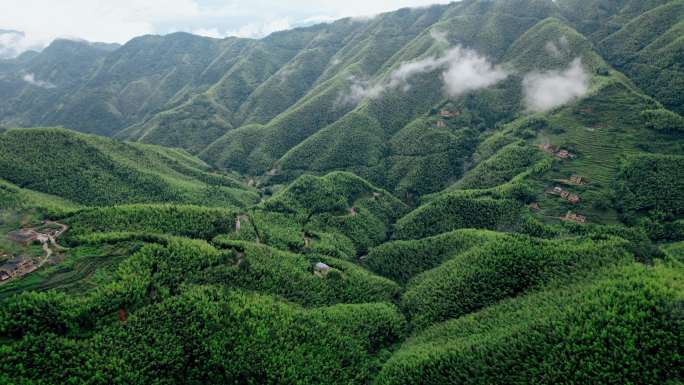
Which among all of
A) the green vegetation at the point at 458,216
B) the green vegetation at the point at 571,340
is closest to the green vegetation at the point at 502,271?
the green vegetation at the point at 571,340

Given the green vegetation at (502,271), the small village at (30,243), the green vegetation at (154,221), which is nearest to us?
the small village at (30,243)

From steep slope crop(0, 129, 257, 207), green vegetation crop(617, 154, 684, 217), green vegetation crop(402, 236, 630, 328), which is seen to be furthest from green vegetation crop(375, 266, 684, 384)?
steep slope crop(0, 129, 257, 207)

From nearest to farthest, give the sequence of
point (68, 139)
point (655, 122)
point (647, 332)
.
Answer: point (647, 332) → point (655, 122) → point (68, 139)

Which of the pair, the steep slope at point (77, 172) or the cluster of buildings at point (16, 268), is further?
the steep slope at point (77, 172)

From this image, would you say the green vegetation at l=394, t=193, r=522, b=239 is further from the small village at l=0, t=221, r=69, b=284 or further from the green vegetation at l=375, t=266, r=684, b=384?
the small village at l=0, t=221, r=69, b=284

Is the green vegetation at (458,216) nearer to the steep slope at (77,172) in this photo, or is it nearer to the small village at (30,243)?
the steep slope at (77,172)

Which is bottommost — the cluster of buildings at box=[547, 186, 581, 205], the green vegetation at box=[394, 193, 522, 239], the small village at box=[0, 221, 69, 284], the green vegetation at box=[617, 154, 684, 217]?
the green vegetation at box=[394, 193, 522, 239]

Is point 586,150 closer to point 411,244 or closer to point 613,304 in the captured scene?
point 411,244

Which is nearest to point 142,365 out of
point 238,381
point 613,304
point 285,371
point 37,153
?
point 238,381

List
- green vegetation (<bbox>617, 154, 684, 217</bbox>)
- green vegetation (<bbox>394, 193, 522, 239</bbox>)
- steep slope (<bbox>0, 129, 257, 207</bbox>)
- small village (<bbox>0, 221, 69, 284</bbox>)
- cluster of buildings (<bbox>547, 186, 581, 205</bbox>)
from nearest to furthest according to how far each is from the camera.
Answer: small village (<bbox>0, 221, 69, 284</bbox>)
green vegetation (<bbox>617, 154, 684, 217</bbox>)
cluster of buildings (<bbox>547, 186, 581, 205</bbox>)
green vegetation (<bbox>394, 193, 522, 239</bbox>)
steep slope (<bbox>0, 129, 257, 207</bbox>)
